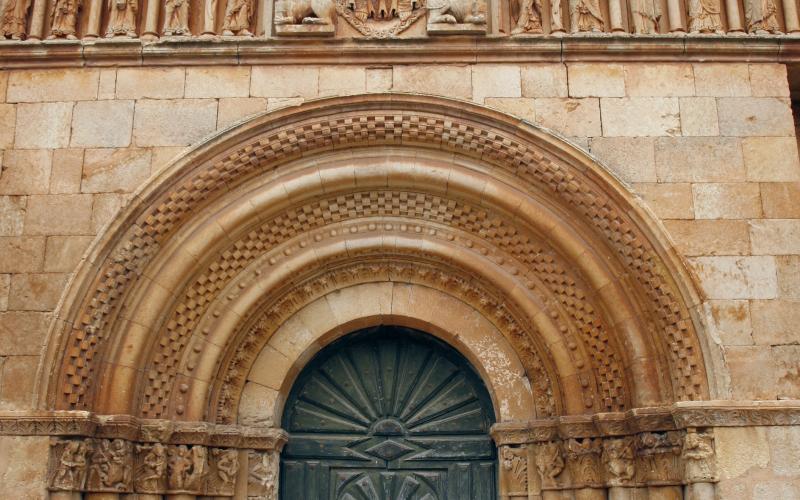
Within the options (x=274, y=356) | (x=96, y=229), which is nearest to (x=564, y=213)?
(x=274, y=356)

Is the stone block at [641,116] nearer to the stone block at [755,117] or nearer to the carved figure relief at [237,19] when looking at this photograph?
the stone block at [755,117]

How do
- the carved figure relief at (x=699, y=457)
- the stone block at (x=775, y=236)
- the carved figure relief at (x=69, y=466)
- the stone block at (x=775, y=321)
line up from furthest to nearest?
the stone block at (x=775, y=236)
the stone block at (x=775, y=321)
the carved figure relief at (x=69, y=466)
the carved figure relief at (x=699, y=457)

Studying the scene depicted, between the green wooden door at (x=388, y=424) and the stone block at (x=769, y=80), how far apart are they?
11.6 feet

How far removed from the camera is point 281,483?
738 centimetres

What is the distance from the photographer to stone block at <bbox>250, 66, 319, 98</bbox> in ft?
23.7

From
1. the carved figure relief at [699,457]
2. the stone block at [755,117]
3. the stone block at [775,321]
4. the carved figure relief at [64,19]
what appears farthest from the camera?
the carved figure relief at [64,19]

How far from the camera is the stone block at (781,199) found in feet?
22.2

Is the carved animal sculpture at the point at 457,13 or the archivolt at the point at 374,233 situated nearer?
the archivolt at the point at 374,233

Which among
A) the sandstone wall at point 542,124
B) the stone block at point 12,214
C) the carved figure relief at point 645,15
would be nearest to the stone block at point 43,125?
the sandstone wall at point 542,124

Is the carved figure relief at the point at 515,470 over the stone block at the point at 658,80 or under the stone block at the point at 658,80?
under

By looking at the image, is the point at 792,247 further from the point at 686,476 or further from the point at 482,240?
the point at 482,240

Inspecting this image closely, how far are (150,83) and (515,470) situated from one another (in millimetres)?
4642

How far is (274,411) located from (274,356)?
19.0 inches

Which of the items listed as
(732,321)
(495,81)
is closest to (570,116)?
(495,81)
